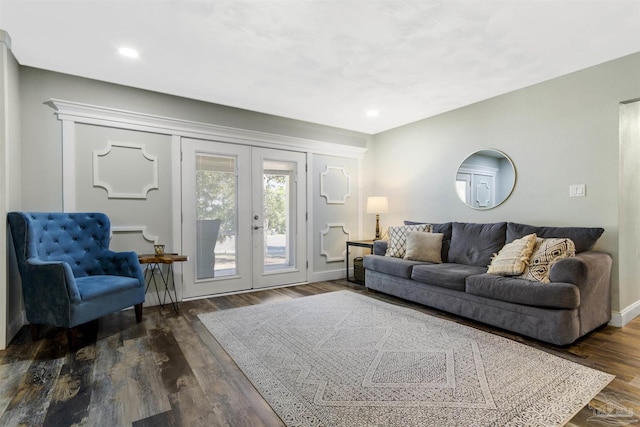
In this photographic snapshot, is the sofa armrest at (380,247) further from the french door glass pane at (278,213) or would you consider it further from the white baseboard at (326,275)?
the french door glass pane at (278,213)

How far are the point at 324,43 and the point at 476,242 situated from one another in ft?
8.49

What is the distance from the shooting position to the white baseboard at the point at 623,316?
2.90m

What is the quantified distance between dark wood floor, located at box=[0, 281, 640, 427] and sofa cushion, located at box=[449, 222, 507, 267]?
813mm

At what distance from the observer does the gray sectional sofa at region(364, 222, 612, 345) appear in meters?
2.45

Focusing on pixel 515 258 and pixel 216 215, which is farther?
pixel 216 215

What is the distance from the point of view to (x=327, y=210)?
506 cm

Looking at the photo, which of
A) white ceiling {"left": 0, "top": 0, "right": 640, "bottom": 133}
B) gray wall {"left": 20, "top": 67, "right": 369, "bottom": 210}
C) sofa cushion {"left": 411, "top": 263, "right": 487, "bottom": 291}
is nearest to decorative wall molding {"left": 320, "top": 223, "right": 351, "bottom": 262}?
sofa cushion {"left": 411, "top": 263, "right": 487, "bottom": 291}

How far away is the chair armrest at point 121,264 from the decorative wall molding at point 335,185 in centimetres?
271

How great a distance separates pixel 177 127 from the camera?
3820mm

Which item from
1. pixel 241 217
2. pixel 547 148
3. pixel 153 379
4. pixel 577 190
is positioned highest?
pixel 547 148

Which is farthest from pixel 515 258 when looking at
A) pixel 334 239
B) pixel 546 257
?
pixel 334 239

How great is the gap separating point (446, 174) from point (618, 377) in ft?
9.28

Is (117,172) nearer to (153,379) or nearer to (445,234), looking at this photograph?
(153,379)

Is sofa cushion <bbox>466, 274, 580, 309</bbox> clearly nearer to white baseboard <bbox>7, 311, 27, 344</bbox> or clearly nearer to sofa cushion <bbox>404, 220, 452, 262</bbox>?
sofa cushion <bbox>404, 220, 452, 262</bbox>
